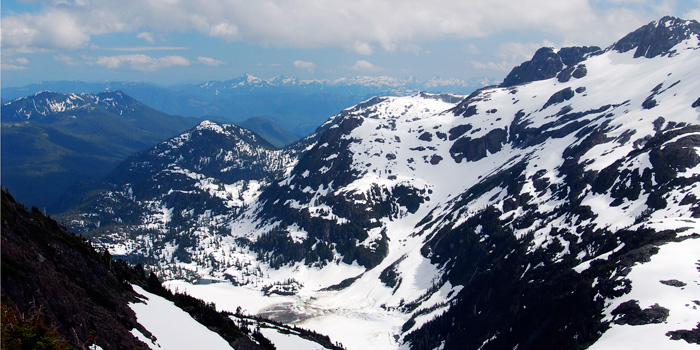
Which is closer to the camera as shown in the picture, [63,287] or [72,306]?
[72,306]

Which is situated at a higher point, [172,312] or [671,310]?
[172,312]

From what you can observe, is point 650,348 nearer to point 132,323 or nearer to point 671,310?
point 671,310

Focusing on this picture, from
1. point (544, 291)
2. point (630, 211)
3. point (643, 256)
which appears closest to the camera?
point (643, 256)

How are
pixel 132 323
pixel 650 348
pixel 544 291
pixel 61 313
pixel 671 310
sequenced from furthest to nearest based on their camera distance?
pixel 544 291, pixel 671 310, pixel 650 348, pixel 132 323, pixel 61 313

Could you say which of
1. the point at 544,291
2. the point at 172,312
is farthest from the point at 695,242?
the point at 172,312

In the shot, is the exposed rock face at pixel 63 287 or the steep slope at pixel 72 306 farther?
the exposed rock face at pixel 63 287

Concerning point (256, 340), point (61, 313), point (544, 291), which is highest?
point (61, 313)

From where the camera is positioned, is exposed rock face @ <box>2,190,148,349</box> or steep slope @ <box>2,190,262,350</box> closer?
steep slope @ <box>2,190,262,350</box>

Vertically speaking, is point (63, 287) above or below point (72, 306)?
above
